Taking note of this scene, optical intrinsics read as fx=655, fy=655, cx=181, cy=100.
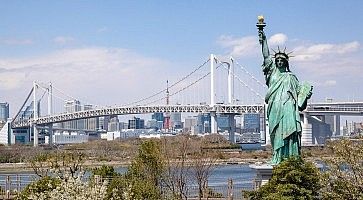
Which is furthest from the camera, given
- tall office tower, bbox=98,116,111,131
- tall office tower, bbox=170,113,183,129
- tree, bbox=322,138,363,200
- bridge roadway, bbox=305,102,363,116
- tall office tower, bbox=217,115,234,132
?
tall office tower, bbox=170,113,183,129

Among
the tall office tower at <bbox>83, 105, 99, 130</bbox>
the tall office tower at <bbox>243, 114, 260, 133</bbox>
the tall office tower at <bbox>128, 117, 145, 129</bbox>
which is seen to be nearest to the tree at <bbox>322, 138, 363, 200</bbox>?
the tall office tower at <bbox>83, 105, 99, 130</bbox>

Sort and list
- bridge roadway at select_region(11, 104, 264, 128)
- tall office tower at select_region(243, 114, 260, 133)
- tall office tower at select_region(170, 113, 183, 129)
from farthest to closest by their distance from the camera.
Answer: tall office tower at select_region(170, 113, 183, 129) < tall office tower at select_region(243, 114, 260, 133) < bridge roadway at select_region(11, 104, 264, 128)

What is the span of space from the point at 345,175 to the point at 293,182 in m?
1.09

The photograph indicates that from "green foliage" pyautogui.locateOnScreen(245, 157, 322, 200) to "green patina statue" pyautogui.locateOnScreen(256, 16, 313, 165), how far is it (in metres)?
0.79

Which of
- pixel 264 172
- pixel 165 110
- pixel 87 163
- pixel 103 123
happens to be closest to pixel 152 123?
pixel 103 123

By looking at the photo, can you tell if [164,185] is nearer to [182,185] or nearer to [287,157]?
[182,185]

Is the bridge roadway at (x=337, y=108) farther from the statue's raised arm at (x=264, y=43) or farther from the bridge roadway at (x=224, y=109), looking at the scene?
the statue's raised arm at (x=264, y=43)

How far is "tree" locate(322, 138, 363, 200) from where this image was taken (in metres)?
11.4

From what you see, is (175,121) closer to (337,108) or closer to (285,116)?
(337,108)

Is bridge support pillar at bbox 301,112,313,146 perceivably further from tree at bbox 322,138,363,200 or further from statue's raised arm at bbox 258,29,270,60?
tree at bbox 322,138,363,200

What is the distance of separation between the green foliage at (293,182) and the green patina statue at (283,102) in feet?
2.60

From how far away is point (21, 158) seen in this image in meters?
52.8

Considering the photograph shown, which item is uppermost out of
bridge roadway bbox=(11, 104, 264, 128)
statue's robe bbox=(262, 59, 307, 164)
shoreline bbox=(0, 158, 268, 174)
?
bridge roadway bbox=(11, 104, 264, 128)

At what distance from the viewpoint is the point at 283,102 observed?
1216cm
